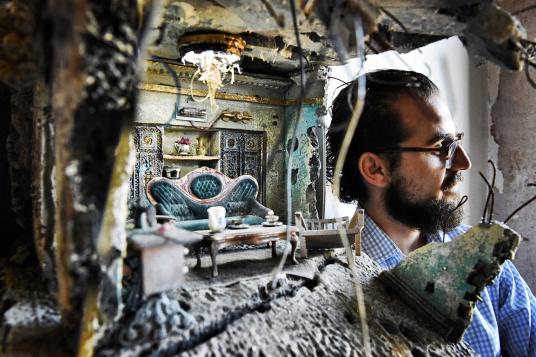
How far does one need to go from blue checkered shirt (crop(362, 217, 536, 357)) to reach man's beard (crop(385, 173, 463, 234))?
0.20 meters

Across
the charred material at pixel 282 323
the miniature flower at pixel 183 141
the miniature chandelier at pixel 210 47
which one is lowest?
the charred material at pixel 282 323

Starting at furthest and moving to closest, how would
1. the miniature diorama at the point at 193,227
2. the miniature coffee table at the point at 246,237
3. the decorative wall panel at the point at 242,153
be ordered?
the decorative wall panel at the point at 242,153, the miniature coffee table at the point at 246,237, the miniature diorama at the point at 193,227

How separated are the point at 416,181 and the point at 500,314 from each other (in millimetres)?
932

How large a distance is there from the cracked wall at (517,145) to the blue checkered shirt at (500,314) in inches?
112

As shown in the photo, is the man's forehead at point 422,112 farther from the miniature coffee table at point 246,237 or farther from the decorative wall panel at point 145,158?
the decorative wall panel at point 145,158

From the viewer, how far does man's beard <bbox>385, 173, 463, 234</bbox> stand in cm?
235

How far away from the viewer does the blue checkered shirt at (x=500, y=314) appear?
81.0 inches

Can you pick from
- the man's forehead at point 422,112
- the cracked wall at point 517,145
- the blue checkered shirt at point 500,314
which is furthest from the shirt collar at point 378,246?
the cracked wall at point 517,145

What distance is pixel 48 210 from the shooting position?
151cm

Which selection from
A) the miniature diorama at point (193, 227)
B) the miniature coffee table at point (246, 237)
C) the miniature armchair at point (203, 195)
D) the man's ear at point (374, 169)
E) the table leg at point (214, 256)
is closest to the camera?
the miniature diorama at point (193, 227)

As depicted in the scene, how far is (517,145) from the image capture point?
5020mm

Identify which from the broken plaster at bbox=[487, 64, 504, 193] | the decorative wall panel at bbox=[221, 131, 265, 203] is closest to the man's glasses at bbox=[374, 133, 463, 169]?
the decorative wall panel at bbox=[221, 131, 265, 203]

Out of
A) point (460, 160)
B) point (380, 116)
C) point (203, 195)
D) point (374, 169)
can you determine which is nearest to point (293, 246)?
point (374, 169)

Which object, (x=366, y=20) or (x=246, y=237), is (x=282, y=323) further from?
(x=366, y=20)
